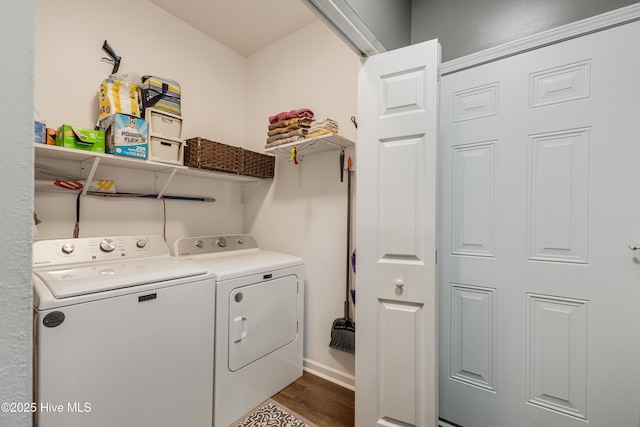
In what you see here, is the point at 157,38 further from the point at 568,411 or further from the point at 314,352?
the point at 568,411

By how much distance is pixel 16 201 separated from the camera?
0.40 m

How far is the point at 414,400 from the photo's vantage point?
140 cm

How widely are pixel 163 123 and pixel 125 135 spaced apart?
0.93ft

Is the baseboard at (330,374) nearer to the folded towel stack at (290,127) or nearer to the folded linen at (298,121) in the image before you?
the folded towel stack at (290,127)

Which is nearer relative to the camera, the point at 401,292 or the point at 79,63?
the point at 401,292

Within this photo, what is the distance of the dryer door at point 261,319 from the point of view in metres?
1.74

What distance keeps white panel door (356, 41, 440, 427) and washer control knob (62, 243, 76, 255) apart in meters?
1.65

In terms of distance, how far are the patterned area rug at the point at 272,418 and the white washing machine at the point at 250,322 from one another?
45 millimetres

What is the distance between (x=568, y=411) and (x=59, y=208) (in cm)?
306

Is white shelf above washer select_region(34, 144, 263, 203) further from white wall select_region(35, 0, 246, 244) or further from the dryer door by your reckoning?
the dryer door

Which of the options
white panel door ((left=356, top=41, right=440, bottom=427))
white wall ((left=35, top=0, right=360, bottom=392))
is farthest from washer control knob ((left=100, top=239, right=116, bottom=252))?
white panel door ((left=356, top=41, right=440, bottom=427))

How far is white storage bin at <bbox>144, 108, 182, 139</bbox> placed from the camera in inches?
73.0

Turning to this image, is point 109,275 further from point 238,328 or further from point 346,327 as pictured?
point 346,327

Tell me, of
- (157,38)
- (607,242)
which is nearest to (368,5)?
(607,242)
